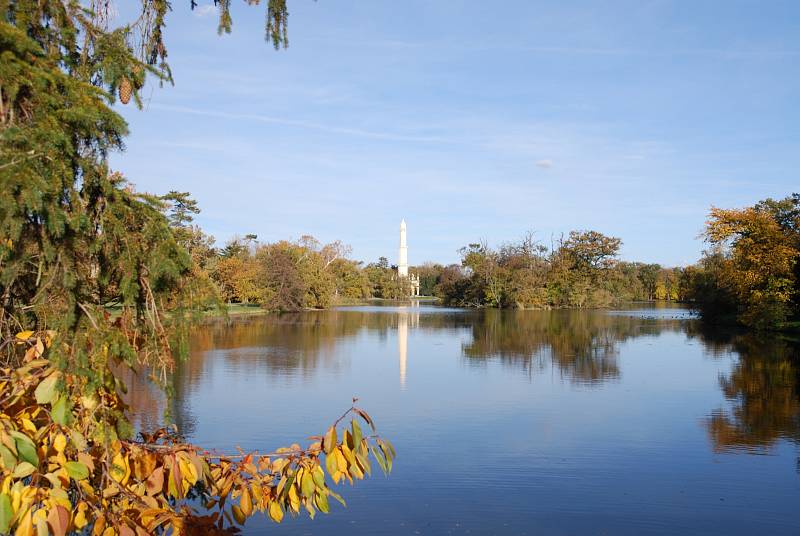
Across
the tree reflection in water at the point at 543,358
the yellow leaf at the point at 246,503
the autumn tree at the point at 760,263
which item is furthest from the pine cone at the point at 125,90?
the autumn tree at the point at 760,263

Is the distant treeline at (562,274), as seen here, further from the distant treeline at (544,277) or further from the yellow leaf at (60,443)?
the yellow leaf at (60,443)

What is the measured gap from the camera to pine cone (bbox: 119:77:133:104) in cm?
408

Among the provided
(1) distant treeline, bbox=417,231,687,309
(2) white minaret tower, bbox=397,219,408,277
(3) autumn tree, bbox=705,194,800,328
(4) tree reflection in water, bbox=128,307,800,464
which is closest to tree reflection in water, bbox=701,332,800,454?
(4) tree reflection in water, bbox=128,307,800,464

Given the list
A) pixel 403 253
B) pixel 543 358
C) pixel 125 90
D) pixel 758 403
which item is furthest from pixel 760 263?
pixel 403 253

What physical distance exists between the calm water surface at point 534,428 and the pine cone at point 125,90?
4431 mm

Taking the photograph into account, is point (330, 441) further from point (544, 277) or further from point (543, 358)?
point (544, 277)

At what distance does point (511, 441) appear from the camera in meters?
10.0

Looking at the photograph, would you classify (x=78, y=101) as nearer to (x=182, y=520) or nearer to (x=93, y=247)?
(x=93, y=247)

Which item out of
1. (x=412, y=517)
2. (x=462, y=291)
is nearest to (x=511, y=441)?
(x=412, y=517)

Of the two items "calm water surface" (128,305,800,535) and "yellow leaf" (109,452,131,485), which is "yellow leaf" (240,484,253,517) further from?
"calm water surface" (128,305,800,535)

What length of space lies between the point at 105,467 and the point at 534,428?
27.9ft

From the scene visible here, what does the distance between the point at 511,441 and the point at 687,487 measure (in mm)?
2676

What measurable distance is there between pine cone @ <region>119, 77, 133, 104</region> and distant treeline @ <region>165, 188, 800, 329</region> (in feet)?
71.4

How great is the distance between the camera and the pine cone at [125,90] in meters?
4.08
